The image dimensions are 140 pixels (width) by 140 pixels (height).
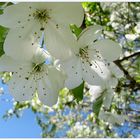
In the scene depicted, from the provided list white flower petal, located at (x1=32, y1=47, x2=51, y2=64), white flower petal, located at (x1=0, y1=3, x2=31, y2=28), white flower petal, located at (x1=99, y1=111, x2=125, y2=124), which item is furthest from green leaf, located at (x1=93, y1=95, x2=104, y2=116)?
white flower petal, located at (x1=99, y1=111, x2=125, y2=124)

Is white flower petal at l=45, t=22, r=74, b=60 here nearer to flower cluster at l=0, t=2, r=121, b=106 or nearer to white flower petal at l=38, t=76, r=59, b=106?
flower cluster at l=0, t=2, r=121, b=106

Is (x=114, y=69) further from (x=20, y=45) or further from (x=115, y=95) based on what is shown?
(x=115, y=95)

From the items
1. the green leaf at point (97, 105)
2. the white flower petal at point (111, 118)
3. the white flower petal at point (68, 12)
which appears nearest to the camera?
the white flower petal at point (68, 12)

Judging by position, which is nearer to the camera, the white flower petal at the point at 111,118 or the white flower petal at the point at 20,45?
the white flower petal at the point at 20,45

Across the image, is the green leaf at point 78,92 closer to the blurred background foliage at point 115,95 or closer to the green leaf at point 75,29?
the green leaf at point 75,29

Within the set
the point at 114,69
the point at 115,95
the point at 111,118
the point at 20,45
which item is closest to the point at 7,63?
the point at 20,45

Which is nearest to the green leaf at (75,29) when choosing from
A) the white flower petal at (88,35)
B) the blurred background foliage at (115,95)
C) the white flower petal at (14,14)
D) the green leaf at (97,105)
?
the white flower petal at (88,35)
